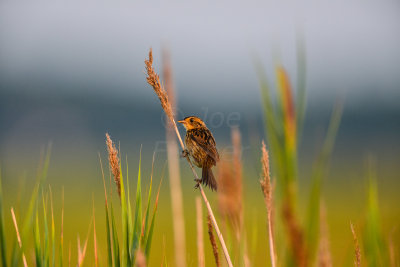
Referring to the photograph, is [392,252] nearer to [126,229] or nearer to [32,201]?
[126,229]

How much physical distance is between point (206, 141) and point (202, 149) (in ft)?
0.33

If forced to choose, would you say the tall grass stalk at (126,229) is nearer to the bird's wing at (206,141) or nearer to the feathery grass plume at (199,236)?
the feathery grass plume at (199,236)

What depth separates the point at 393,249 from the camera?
2.51 metres

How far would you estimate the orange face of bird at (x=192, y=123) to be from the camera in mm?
4887

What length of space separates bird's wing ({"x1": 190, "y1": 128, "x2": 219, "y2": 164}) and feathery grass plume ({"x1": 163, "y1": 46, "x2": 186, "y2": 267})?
150 cm

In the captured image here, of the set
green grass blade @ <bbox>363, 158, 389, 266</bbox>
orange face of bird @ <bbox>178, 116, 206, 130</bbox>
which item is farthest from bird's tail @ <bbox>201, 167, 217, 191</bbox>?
green grass blade @ <bbox>363, 158, 389, 266</bbox>

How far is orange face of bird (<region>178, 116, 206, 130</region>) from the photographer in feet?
16.0

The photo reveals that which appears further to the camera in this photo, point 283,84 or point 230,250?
point 230,250

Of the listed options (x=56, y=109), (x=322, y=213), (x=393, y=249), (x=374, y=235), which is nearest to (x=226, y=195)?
(x=322, y=213)

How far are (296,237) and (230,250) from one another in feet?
4.80

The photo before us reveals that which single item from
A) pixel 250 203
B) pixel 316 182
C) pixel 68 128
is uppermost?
pixel 68 128

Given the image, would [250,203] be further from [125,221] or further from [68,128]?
[68,128]

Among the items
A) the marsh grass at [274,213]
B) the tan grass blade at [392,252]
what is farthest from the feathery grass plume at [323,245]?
the tan grass blade at [392,252]

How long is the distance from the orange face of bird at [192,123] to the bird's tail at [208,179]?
725 mm
